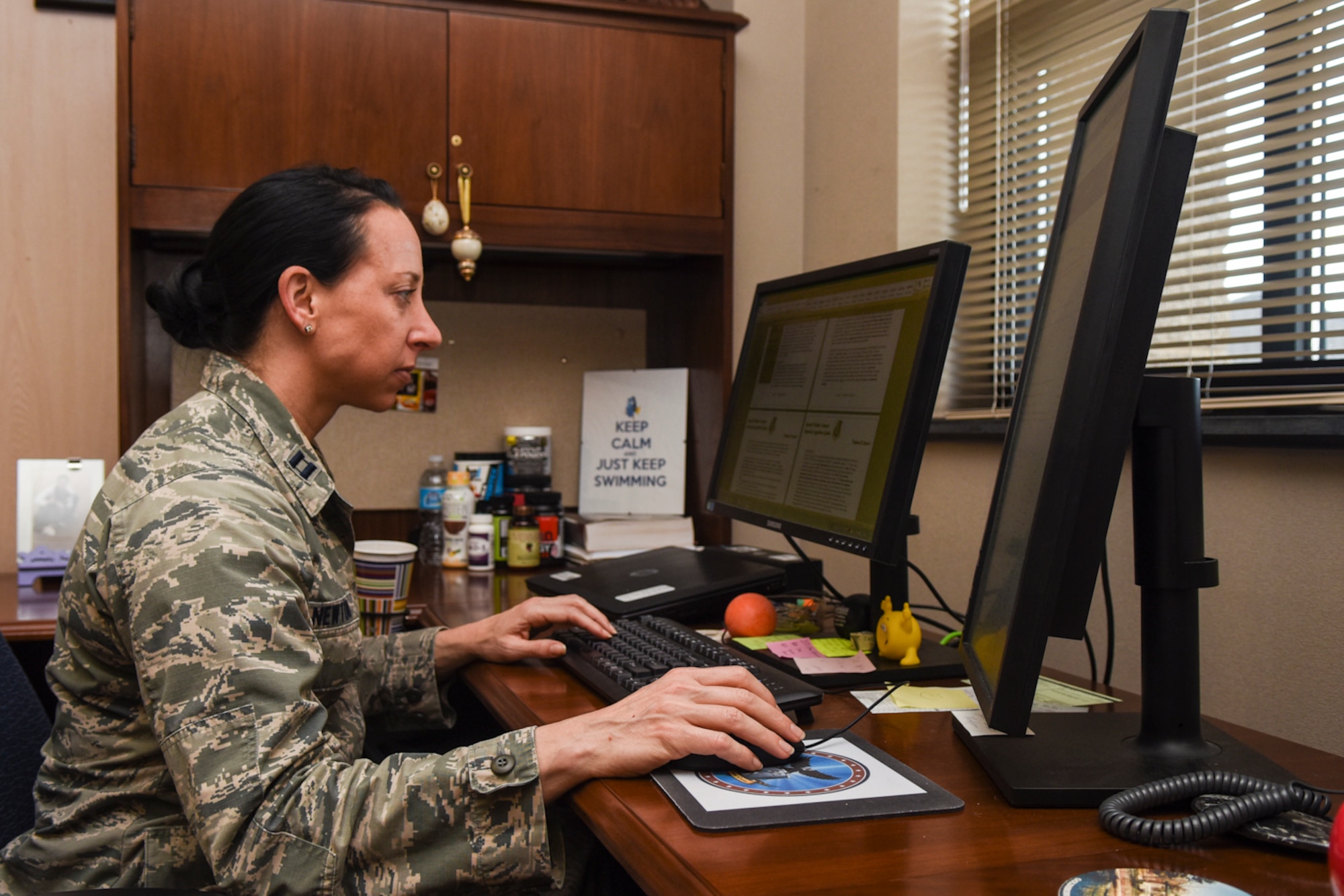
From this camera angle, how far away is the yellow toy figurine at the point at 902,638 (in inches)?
41.7

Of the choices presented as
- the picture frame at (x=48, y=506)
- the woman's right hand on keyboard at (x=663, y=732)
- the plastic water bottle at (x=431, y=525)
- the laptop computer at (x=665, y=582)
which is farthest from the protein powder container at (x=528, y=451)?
the woman's right hand on keyboard at (x=663, y=732)

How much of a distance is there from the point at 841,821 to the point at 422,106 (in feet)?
5.22

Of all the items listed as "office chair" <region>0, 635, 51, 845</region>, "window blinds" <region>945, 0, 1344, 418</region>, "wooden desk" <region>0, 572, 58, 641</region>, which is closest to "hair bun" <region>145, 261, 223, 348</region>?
"office chair" <region>0, 635, 51, 845</region>

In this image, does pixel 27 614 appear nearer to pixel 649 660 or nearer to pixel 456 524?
→ pixel 456 524

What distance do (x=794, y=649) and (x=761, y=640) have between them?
7 cm

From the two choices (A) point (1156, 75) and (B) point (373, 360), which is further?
(B) point (373, 360)

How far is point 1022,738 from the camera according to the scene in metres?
0.80

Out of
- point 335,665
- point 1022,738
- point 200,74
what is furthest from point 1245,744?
point 200,74

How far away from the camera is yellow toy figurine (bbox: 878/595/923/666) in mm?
1060

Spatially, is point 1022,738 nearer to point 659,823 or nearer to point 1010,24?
point 659,823

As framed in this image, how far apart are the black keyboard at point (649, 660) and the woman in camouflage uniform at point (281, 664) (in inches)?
1.6

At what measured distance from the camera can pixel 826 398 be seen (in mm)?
1188

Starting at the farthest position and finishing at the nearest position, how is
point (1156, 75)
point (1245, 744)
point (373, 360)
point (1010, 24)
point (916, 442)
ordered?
point (1010, 24) → point (373, 360) → point (916, 442) → point (1245, 744) → point (1156, 75)

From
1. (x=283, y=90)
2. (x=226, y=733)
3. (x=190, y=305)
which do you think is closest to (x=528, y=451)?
(x=283, y=90)
